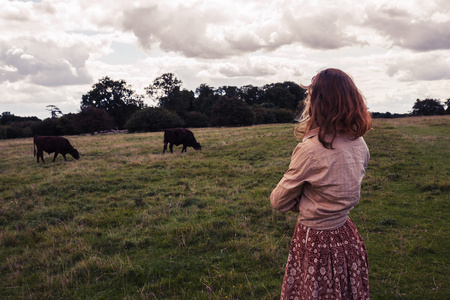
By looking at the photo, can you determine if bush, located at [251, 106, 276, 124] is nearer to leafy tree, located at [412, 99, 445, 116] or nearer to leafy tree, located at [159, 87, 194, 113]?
leafy tree, located at [159, 87, 194, 113]

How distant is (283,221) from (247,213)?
97 cm

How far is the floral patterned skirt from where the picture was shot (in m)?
2.40

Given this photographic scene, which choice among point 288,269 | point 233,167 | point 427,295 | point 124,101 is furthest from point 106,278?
point 124,101

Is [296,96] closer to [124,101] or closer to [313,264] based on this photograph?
[124,101]

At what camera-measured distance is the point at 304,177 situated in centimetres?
231

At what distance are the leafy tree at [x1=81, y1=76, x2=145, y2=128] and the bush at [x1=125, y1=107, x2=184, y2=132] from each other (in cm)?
1770

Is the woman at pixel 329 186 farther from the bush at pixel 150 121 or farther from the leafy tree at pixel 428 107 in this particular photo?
the leafy tree at pixel 428 107

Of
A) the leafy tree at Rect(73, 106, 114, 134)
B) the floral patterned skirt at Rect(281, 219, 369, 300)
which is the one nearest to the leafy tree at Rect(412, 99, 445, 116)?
the leafy tree at Rect(73, 106, 114, 134)

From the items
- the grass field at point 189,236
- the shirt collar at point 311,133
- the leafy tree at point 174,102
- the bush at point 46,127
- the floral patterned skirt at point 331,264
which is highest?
the leafy tree at point 174,102

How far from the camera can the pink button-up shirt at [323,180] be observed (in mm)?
2275

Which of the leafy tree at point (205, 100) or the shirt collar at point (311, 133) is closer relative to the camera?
the shirt collar at point (311, 133)

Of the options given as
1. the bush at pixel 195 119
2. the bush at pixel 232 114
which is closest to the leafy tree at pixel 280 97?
the bush at pixel 195 119

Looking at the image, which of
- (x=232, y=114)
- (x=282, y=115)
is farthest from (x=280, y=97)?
(x=232, y=114)

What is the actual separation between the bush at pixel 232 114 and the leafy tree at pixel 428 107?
63.3 meters
